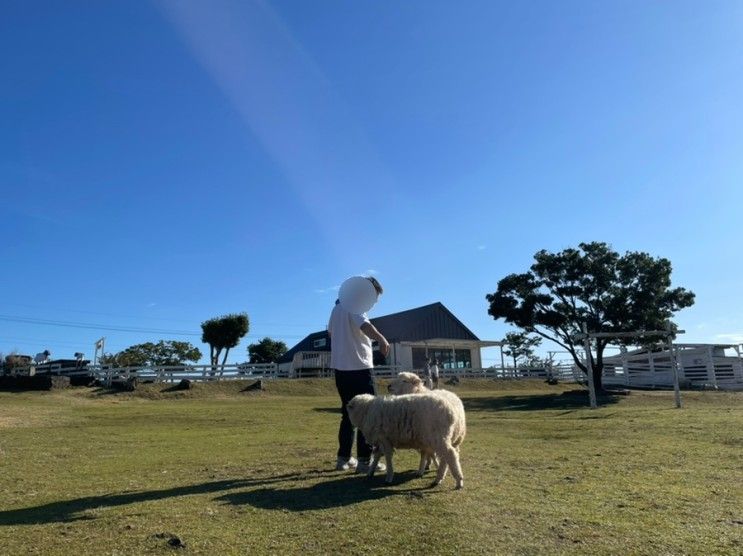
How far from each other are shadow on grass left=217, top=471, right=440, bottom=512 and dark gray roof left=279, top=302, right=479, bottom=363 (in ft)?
138

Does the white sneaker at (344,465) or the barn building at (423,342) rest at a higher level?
the barn building at (423,342)

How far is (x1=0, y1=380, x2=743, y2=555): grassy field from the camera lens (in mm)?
3477

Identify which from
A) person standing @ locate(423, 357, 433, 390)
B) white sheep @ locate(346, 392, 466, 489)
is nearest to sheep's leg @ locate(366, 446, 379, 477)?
white sheep @ locate(346, 392, 466, 489)

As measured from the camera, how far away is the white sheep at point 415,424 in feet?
17.0

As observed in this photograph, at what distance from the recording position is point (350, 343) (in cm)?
636

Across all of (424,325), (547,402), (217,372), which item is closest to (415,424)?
(547,402)

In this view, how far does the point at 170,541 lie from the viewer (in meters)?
3.52

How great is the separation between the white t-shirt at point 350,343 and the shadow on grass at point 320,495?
1388mm

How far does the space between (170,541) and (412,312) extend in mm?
47741

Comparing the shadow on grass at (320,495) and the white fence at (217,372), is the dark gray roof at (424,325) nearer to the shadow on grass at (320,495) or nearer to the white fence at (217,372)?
the white fence at (217,372)

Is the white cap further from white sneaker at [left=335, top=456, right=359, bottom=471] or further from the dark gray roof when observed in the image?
the dark gray roof

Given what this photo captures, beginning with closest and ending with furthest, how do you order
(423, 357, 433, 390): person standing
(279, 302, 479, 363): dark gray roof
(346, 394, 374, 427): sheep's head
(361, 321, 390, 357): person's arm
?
1. (346, 394, 374, 427): sheep's head
2. (361, 321, 390, 357): person's arm
3. (423, 357, 433, 390): person standing
4. (279, 302, 479, 363): dark gray roof

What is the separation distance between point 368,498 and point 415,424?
0.98 meters

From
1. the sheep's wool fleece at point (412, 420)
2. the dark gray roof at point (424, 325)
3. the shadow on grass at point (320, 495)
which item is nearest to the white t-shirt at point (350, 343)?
the sheep's wool fleece at point (412, 420)
